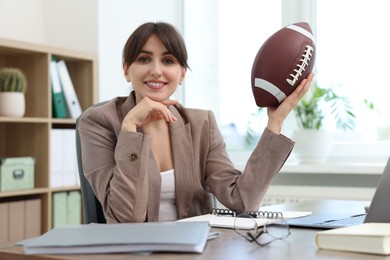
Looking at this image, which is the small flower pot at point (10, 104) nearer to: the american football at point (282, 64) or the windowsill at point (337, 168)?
the windowsill at point (337, 168)

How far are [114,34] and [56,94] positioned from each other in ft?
1.79

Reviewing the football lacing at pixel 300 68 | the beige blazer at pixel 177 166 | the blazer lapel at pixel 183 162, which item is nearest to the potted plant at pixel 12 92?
the beige blazer at pixel 177 166

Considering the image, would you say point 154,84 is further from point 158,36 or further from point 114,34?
point 114,34

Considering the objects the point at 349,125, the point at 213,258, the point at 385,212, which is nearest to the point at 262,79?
the point at 385,212

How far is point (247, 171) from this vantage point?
1.69 m

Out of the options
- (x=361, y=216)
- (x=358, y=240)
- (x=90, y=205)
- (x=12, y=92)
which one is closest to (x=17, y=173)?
(x=12, y=92)

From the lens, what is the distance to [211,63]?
12.5 ft

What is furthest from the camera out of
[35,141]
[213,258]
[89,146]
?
[35,141]

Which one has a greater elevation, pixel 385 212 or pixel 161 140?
pixel 161 140

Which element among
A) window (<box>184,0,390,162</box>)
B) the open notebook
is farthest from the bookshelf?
the open notebook

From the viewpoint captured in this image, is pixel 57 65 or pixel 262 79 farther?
pixel 57 65

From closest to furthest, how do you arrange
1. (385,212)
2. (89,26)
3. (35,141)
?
(385,212), (35,141), (89,26)

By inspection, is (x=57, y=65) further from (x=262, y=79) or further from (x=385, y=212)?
(x=385, y=212)

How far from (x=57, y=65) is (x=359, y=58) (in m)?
1.57
